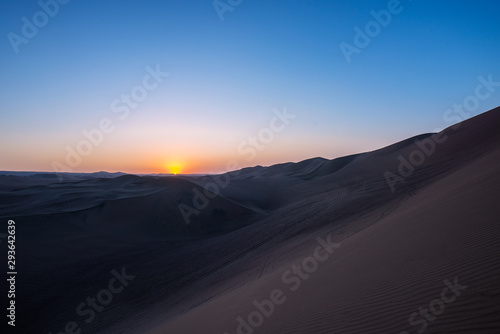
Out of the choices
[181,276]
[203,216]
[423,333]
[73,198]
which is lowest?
[423,333]

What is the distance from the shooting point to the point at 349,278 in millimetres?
3986

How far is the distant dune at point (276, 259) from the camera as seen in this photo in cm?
298

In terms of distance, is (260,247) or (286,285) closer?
(286,285)

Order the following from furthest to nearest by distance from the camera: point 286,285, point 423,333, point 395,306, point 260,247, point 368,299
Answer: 1. point 260,247
2. point 286,285
3. point 368,299
4. point 395,306
5. point 423,333

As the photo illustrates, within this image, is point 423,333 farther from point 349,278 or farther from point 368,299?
point 349,278

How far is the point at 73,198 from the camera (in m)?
17.8

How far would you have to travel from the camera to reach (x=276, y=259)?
301 inches

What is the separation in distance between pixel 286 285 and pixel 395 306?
2.09 m

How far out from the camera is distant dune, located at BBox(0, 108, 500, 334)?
2.98 metres

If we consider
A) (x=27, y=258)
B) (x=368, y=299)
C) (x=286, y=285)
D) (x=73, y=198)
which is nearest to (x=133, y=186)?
(x=73, y=198)

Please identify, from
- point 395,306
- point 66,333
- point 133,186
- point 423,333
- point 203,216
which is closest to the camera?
point 423,333

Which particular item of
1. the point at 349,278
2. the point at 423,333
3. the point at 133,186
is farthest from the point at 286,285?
the point at 133,186

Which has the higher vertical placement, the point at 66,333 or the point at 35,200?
the point at 35,200

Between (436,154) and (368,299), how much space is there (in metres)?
16.5
